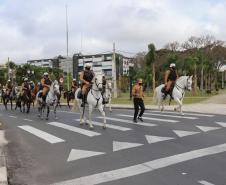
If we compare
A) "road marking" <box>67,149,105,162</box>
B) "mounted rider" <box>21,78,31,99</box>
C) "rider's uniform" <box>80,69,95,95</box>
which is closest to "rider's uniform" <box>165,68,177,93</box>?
"rider's uniform" <box>80,69,95,95</box>

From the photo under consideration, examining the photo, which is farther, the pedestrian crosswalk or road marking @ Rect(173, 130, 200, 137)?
road marking @ Rect(173, 130, 200, 137)

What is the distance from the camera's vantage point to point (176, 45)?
288ft

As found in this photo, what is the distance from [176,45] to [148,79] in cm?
1166

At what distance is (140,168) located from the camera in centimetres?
941

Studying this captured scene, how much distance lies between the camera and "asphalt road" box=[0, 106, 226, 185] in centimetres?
871

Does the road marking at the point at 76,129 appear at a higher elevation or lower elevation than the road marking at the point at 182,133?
lower

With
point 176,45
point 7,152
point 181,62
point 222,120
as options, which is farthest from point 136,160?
point 176,45

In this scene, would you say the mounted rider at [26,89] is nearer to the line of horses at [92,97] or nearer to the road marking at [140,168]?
the line of horses at [92,97]

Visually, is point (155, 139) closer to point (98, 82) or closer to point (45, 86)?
point (98, 82)

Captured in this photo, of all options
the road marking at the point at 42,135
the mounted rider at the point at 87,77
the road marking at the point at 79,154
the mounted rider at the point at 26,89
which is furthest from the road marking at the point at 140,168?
the mounted rider at the point at 26,89

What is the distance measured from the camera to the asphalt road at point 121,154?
871cm

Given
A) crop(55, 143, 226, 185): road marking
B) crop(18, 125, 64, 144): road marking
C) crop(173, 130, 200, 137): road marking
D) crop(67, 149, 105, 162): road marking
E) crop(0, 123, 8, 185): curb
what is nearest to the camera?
crop(0, 123, 8, 185): curb

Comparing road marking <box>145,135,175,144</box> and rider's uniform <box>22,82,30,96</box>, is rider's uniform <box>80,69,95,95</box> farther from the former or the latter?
rider's uniform <box>22,82,30,96</box>

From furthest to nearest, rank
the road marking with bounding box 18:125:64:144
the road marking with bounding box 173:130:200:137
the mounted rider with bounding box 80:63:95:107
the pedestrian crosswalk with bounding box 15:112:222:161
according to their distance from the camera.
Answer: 1. the mounted rider with bounding box 80:63:95:107
2. the road marking with bounding box 173:130:200:137
3. the road marking with bounding box 18:125:64:144
4. the pedestrian crosswalk with bounding box 15:112:222:161
